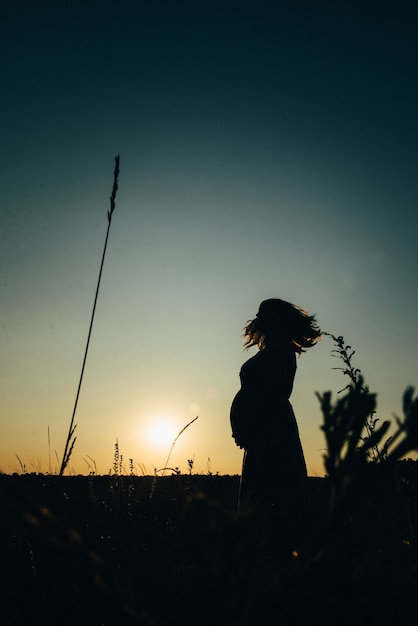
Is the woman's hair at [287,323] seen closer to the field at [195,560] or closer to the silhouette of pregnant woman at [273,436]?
the silhouette of pregnant woman at [273,436]

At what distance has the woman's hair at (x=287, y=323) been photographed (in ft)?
14.6

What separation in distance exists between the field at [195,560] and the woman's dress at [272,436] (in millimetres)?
272

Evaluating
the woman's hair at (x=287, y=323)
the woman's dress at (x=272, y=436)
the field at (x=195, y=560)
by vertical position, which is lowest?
the field at (x=195, y=560)

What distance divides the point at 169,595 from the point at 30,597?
1.07 m

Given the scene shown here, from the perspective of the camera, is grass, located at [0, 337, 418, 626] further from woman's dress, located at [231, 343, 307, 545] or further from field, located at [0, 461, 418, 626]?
Answer: woman's dress, located at [231, 343, 307, 545]

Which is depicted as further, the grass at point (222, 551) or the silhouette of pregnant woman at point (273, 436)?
the silhouette of pregnant woman at point (273, 436)

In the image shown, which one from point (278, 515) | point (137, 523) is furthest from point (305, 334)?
point (137, 523)

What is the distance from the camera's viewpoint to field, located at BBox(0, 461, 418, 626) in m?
0.48

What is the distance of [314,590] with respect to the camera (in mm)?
563

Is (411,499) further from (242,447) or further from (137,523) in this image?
(137,523)

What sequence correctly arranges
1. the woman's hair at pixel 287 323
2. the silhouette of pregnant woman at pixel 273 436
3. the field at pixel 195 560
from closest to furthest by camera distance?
the field at pixel 195 560
the silhouette of pregnant woman at pixel 273 436
the woman's hair at pixel 287 323

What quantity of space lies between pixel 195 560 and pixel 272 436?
1.56m

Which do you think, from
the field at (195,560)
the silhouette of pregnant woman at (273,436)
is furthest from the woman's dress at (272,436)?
the field at (195,560)

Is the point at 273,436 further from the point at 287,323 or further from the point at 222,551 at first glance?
the point at 222,551
